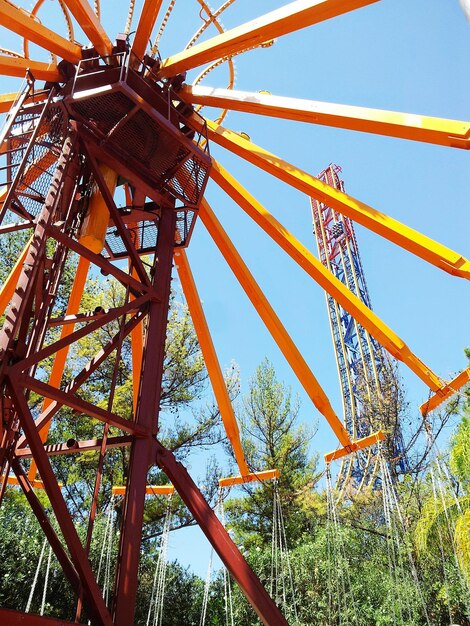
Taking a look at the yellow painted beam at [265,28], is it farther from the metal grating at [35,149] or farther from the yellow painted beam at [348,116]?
the metal grating at [35,149]

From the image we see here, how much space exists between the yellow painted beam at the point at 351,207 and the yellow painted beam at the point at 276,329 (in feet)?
4.54

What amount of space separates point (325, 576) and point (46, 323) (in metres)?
11.1

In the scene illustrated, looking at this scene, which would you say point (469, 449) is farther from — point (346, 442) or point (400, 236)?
point (400, 236)

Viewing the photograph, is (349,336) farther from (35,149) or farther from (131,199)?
(35,149)

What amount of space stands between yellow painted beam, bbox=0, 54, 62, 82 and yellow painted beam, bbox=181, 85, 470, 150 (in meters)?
1.74

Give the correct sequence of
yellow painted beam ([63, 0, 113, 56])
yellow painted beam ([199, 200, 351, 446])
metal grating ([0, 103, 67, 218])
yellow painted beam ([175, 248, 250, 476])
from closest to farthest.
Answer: yellow painted beam ([63, 0, 113, 56])
metal grating ([0, 103, 67, 218])
yellow painted beam ([199, 200, 351, 446])
yellow painted beam ([175, 248, 250, 476])

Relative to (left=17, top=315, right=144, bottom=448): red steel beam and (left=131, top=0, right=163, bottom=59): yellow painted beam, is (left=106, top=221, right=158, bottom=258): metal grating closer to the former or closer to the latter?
(left=17, top=315, right=144, bottom=448): red steel beam

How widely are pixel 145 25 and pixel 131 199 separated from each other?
2.69 meters

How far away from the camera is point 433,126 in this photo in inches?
193

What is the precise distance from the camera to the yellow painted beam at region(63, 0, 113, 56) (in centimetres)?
546

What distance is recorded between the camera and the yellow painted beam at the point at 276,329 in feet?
26.4

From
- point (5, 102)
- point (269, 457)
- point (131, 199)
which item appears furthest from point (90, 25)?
point (269, 457)

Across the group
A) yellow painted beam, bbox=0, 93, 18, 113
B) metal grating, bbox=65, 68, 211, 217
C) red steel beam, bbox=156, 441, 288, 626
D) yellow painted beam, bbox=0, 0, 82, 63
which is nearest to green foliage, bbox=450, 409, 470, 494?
red steel beam, bbox=156, 441, 288, 626

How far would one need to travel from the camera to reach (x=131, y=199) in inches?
311
